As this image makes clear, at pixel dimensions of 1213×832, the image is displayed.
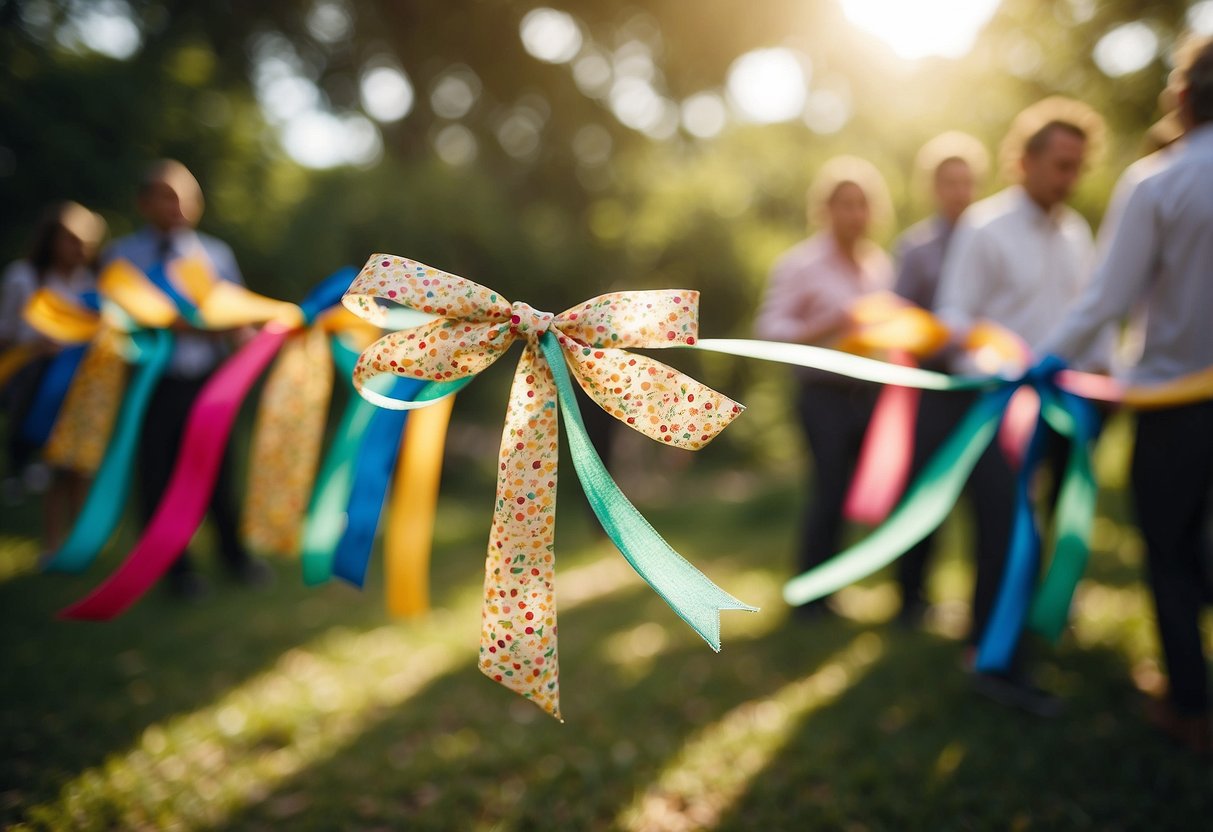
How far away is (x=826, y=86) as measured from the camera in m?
15.1

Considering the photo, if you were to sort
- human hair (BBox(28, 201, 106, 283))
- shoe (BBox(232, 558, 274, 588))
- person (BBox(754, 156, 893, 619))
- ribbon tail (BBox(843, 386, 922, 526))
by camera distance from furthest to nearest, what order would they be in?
shoe (BBox(232, 558, 274, 588)) < human hair (BBox(28, 201, 106, 283)) < person (BBox(754, 156, 893, 619)) < ribbon tail (BBox(843, 386, 922, 526))

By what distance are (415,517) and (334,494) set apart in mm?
300

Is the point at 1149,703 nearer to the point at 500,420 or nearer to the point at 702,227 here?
the point at 500,420

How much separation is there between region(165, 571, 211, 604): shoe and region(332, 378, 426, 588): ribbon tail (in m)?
2.87

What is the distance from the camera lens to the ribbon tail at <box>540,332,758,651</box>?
A: 1521 millimetres

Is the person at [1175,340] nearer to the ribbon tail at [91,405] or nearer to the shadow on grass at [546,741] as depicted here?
the shadow on grass at [546,741]

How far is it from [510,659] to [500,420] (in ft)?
25.2

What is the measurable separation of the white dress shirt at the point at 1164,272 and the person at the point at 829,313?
1.42 metres

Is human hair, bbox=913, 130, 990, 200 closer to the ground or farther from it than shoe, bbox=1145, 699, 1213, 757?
farther from it

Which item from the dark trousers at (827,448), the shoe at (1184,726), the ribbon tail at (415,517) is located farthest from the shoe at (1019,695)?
the ribbon tail at (415,517)

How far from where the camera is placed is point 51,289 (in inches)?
157

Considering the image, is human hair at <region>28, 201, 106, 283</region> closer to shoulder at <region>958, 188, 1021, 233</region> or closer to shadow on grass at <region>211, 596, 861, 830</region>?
shadow on grass at <region>211, 596, 861, 830</region>

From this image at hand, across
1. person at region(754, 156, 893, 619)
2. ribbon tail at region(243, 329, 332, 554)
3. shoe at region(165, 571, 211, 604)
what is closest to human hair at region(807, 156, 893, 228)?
person at region(754, 156, 893, 619)

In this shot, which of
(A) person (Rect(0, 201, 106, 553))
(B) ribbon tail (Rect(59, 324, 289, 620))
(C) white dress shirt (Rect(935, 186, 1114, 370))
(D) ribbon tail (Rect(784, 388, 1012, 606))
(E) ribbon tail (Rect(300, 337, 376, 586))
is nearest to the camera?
(B) ribbon tail (Rect(59, 324, 289, 620))
